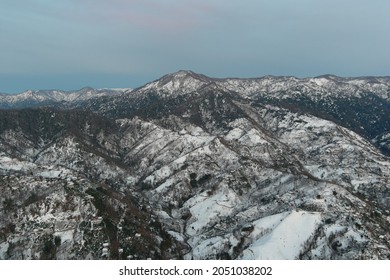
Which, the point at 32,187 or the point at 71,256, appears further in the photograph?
the point at 32,187

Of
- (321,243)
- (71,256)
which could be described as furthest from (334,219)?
(71,256)

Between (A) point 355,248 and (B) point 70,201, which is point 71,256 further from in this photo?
(A) point 355,248

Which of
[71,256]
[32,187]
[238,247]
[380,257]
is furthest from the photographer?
[32,187]

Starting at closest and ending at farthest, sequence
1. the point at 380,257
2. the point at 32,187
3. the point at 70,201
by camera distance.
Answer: the point at 380,257
the point at 70,201
the point at 32,187

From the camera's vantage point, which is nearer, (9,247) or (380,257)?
(380,257)

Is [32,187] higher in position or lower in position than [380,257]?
higher

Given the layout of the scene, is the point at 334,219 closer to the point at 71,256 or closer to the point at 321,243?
the point at 321,243
